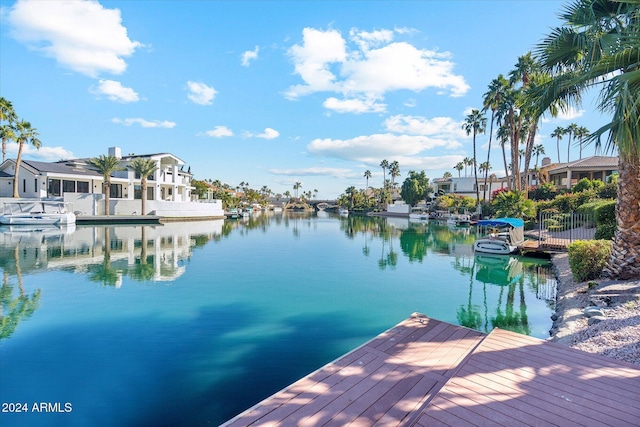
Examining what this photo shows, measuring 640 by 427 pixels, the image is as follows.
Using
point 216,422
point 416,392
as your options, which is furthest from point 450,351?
point 216,422

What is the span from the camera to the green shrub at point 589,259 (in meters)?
11.1

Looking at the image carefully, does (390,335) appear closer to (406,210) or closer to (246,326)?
(246,326)

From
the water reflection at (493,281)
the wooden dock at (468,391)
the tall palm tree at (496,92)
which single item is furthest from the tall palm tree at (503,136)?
the wooden dock at (468,391)

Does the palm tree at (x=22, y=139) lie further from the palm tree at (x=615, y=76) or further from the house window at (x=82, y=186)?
the palm tree at (x=615, y=76)

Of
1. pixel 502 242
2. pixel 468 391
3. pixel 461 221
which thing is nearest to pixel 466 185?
pixel 461 221

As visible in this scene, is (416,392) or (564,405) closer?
(564,405)

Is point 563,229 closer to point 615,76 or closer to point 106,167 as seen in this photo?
point 615,76

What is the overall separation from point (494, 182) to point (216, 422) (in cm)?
7744

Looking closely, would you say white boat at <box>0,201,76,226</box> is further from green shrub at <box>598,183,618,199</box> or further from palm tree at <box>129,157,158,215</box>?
green shrub at <box>598,183,618,199</box>

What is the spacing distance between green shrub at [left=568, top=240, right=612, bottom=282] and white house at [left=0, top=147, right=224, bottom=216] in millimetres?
45106

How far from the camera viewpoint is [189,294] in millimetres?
12492

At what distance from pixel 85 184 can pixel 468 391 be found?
2062 inches

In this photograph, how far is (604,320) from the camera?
705cm

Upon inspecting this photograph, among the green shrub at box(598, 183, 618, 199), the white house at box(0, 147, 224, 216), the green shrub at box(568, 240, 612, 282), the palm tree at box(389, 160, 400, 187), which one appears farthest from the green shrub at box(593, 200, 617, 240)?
the palm tree at box(389, 160, 400, 187)
